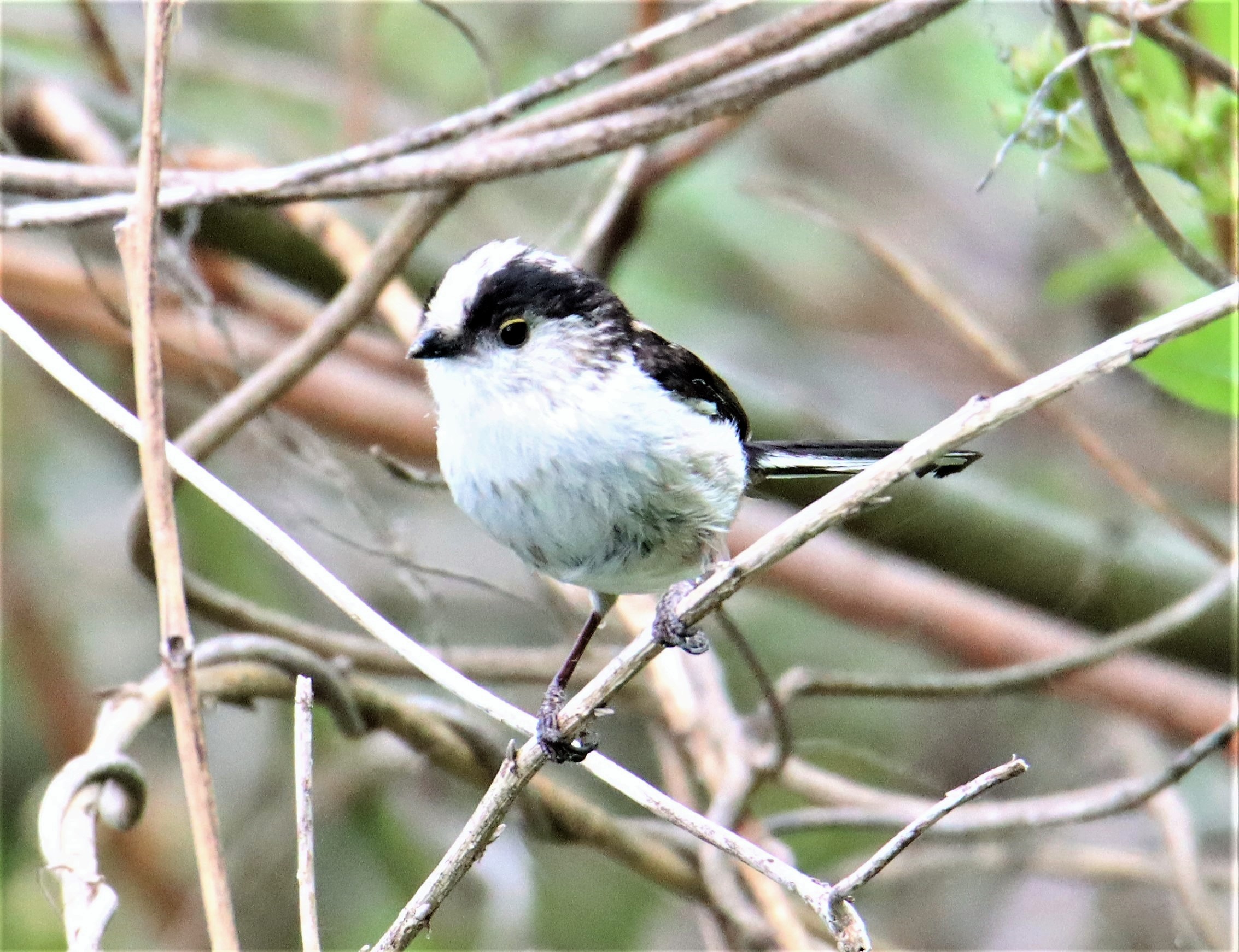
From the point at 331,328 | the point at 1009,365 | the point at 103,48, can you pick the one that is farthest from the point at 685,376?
the point at 103,48

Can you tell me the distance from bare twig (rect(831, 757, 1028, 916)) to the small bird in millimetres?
627

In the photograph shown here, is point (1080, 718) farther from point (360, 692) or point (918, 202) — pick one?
point (360, 692)

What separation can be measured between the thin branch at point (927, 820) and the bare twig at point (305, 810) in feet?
1.55

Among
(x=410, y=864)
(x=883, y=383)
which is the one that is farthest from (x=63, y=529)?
(x=883, y=383)

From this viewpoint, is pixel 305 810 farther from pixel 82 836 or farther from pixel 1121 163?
pixel 1121 163

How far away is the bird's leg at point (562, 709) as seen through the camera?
151 cm

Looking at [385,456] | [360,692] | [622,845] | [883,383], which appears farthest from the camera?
[883,383]

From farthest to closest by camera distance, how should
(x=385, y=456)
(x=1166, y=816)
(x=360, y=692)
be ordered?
(x=1166, y=816), (x=360, y=692), (x=385, y=456)

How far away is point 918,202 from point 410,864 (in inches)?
115

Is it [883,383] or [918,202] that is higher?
[918,202]

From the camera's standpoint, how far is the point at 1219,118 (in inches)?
83.1

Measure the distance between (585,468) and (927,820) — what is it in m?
0.91

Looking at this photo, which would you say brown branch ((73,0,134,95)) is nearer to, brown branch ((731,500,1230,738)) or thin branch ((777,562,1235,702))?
brown branch ((731,500,1230,738))

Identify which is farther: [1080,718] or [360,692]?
[1080,718]
